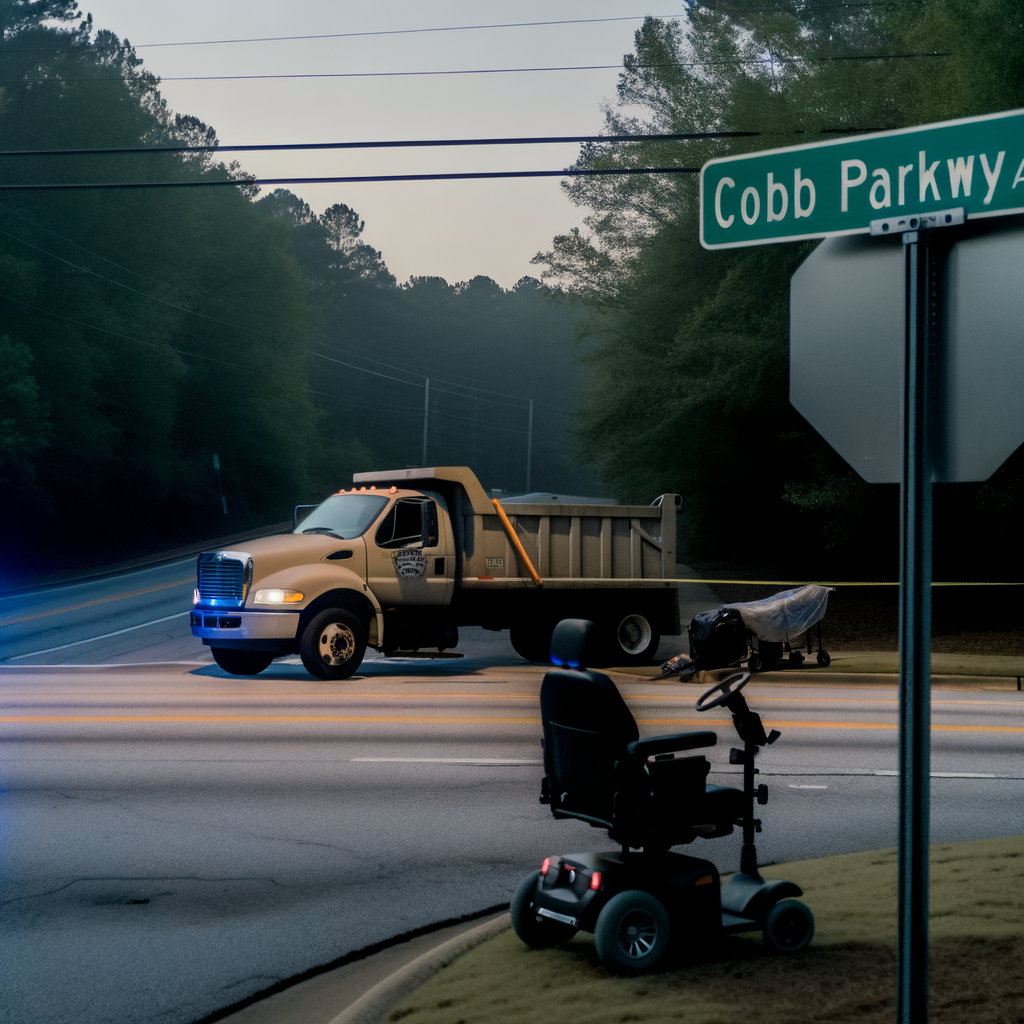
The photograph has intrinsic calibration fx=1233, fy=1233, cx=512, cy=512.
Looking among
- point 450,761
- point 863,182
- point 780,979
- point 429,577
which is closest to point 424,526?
point 429,577

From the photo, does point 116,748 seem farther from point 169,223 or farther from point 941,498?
point 169,223

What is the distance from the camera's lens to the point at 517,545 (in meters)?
17.9

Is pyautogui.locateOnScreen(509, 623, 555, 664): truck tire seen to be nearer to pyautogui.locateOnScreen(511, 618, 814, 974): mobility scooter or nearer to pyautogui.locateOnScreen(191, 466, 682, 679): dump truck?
pyautogui.locateOnScreen(191, 466, 682, 679): dump truck

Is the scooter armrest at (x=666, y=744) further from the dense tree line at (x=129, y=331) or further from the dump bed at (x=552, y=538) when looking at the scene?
the dense tree line at (x=129, y=331)

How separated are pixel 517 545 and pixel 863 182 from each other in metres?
14.5

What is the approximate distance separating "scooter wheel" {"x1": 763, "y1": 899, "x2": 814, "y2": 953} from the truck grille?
11746 millimetres

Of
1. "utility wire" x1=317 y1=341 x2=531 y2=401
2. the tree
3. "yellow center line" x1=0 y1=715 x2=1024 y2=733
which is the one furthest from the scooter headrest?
"utility wire" x1=317 y1=341 x2=531 y2=401

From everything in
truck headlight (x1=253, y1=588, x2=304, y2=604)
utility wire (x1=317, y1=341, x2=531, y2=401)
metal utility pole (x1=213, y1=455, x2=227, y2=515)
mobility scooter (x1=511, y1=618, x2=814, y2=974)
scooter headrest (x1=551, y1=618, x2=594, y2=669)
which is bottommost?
mobility scooter (x1=511, y1=618, x2=814, y2=974)

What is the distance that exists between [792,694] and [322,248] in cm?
10482

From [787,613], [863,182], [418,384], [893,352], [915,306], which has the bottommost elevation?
[787,613]

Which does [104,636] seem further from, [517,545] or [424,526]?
[517,545]

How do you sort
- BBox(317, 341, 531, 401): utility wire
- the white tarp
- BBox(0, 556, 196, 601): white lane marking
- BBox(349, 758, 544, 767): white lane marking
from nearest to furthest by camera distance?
BBox(349, 758, 544, 767): white lane marking
the white tarp
BBox(0, 556, 196, 601): white lane marking
BBox(317, 341, 531, 401): utility wire

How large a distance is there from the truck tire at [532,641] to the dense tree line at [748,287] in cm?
837

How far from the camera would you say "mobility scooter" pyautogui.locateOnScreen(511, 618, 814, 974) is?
16.4ft
